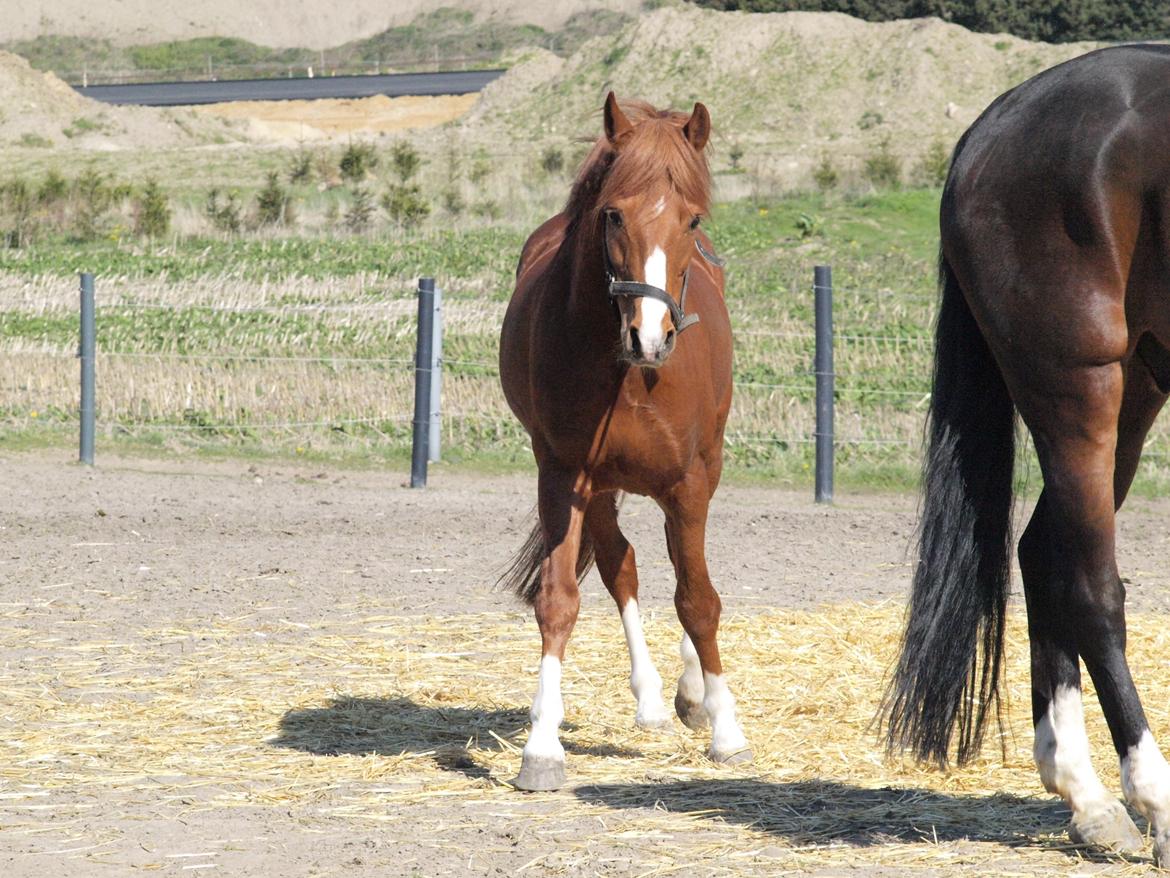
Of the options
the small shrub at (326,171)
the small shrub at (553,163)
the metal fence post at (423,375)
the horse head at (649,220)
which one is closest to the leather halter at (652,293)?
the horse head at (649,220)

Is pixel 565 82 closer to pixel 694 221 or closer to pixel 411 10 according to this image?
pixel 694 221

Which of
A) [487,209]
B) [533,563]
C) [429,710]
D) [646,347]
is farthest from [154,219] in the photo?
[646,347]

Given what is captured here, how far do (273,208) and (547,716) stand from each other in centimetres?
2242

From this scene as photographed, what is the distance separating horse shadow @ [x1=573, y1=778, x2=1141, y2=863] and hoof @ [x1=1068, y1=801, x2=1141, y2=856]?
0.03m

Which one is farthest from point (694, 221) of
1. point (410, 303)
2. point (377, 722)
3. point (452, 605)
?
point (410, 303)

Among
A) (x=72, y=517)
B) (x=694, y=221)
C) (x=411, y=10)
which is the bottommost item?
(x=72, y=517)

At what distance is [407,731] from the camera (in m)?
5.03

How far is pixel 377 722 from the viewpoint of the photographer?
5121mm

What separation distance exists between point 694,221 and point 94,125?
44307mm

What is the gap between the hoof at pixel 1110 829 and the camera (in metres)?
3.59

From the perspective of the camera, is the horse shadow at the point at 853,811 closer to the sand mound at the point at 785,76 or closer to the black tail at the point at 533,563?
the black tail at the point at 533,563

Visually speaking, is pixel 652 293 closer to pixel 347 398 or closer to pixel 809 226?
pixel 347 398

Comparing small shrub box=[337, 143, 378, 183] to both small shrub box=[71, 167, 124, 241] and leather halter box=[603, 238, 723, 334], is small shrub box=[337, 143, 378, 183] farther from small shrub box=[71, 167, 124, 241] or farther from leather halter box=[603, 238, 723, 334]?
leather halter box=[603, 238, 723, 334]

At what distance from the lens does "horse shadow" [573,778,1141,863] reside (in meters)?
3.82
